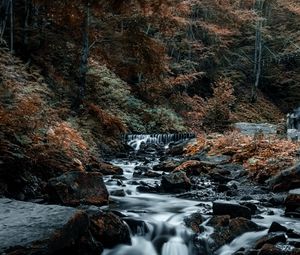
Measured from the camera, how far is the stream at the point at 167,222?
17.9ft

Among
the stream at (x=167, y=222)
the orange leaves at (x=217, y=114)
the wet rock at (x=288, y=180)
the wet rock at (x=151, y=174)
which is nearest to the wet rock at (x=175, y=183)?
the stream at (x=167, y=222)

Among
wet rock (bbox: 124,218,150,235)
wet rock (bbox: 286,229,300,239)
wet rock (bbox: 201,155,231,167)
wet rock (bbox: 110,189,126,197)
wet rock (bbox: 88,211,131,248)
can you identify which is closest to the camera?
wet rock (bbox: 88,211,131,248)

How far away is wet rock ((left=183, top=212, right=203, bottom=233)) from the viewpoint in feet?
19.4

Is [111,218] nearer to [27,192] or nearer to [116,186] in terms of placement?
[27,192]

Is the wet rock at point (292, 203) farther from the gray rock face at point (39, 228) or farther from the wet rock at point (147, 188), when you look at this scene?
the gray rock face at point (39, 228)

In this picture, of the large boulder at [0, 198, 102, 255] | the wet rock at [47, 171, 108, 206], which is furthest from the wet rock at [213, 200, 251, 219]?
the large boulder at [0, 198, 102, 255]

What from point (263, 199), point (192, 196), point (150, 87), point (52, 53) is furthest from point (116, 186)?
point (150, 87)

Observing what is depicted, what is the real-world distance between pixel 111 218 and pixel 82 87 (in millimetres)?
10193

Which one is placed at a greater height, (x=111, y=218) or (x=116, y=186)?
(x=111, y=218)

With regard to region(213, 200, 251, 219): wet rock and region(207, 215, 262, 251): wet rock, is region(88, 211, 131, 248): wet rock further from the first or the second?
region(213, 200, 251, 219): wet rock

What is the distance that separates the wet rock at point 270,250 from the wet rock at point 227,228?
67 centimetres

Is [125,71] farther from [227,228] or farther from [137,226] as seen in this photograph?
[227,228]

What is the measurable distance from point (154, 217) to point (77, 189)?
1264 mm

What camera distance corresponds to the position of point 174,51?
29031 mm
